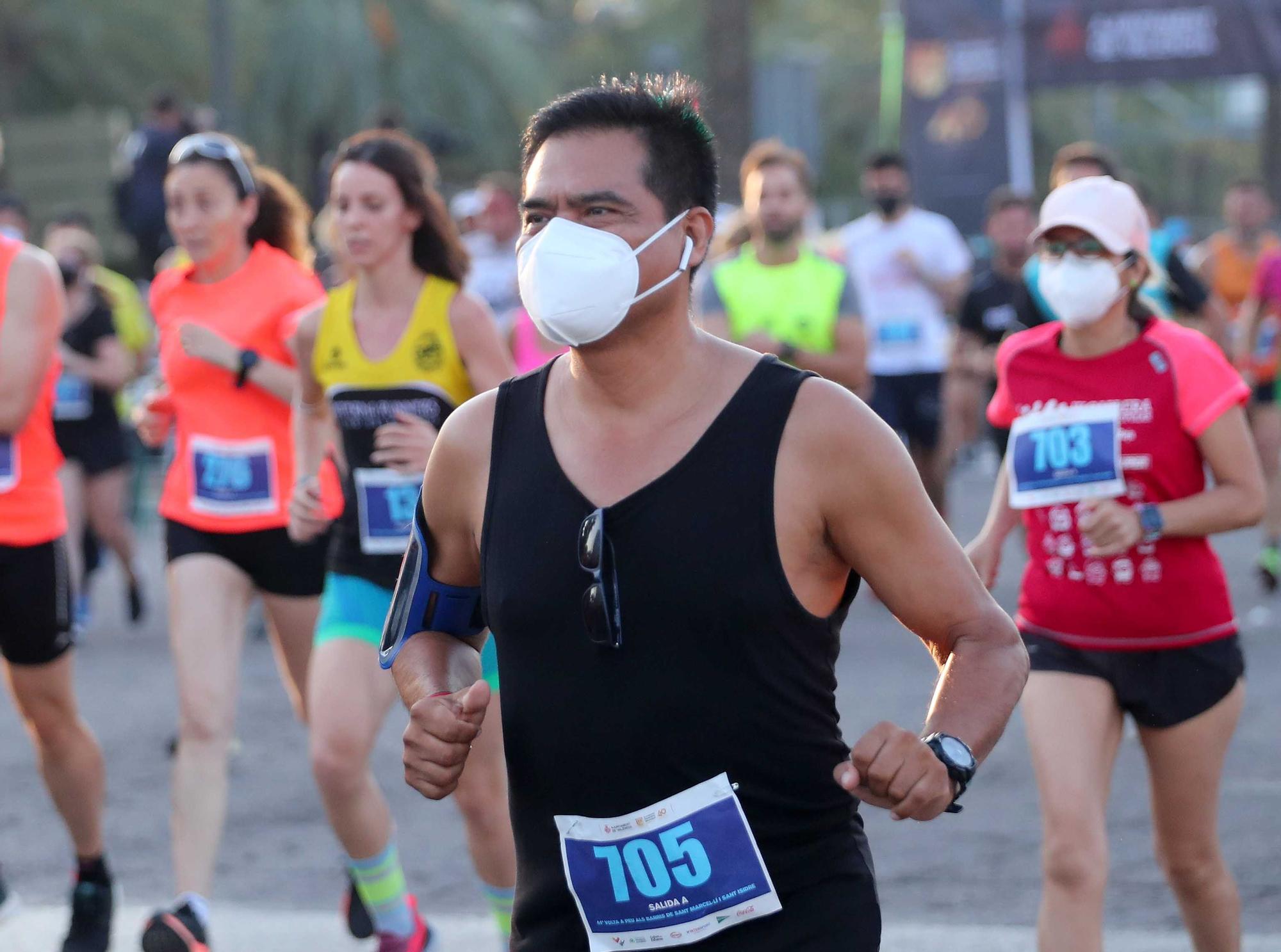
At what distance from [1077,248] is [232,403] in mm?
2645

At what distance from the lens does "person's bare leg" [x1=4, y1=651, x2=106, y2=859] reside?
556 cm

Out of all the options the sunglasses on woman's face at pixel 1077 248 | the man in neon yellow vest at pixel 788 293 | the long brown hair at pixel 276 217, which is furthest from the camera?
the man in neon yellow vest at pixel 788 293

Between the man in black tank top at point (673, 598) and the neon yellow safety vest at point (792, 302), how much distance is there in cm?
611

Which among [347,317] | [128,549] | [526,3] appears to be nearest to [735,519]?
[347,317]

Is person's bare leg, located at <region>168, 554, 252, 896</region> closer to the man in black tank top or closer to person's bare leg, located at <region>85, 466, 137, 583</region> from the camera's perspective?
the man in black tank top

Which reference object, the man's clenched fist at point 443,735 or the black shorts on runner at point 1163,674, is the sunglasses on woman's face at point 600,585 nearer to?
the man's clenched fist at point 443,735

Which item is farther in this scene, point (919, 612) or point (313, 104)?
point (313, 104)

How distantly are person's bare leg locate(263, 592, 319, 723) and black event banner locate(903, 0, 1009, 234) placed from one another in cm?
1287

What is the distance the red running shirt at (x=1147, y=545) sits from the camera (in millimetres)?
4637

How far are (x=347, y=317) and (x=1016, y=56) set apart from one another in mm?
13253

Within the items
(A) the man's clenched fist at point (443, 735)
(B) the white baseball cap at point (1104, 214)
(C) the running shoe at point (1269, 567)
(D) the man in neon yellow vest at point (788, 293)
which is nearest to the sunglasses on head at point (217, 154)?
(B) the white baseball cap at point (1104, 214)

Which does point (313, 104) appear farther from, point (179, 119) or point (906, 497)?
point (906, 497)

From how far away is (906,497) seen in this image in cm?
281

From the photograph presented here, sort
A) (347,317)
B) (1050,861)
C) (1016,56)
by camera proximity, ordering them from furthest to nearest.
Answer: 1. (1016,56)
2. (347,317)
3. (1050,861)
